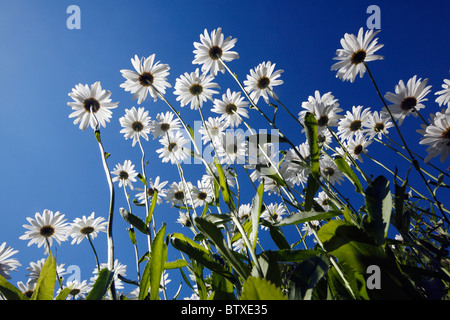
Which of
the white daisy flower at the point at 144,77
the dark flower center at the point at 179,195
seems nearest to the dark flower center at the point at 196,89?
the white daisy flower at the point at 144,77

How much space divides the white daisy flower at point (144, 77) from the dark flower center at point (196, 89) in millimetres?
267

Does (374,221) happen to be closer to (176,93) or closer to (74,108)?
(74,108)

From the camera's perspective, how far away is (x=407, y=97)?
1811 mm

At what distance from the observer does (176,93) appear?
219 centimetres

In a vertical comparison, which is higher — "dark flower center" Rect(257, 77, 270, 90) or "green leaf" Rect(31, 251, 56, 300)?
"dark flower center" Rect(257, 77, 270, 90)

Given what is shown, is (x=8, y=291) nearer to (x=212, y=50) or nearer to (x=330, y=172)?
(x=212, y=50)

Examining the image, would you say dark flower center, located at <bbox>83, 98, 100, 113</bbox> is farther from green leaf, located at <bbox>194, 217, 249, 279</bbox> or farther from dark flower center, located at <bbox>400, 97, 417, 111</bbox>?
dark flower center, located at <bbox>400, 97, 417, 111</bbox>

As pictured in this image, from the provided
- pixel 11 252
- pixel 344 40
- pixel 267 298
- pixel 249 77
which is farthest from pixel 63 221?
pixel 344 40

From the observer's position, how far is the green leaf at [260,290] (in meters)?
0.33

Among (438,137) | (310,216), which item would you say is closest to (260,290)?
(310,216)

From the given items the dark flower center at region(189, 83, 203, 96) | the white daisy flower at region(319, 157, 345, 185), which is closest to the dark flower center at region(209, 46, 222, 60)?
the dark flower center at region(189, 83, 203, 96)

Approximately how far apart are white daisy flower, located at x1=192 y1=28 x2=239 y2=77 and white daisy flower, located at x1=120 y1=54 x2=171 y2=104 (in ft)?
0.94

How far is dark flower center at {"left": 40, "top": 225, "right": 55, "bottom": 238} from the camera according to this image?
2.12 metres
